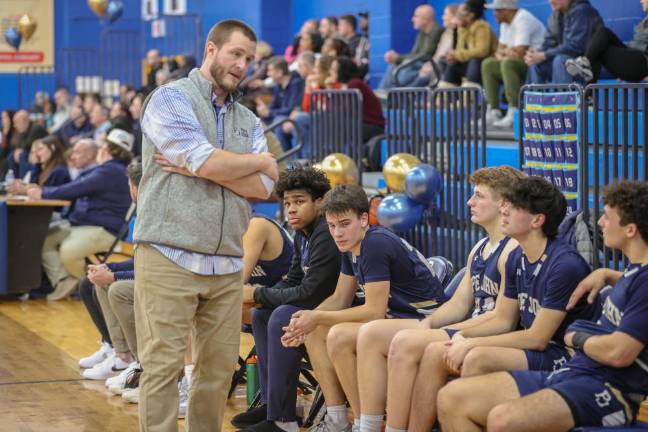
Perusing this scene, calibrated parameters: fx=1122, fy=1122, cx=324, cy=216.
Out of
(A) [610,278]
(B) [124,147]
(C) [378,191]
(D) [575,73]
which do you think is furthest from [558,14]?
(A) [610,278]

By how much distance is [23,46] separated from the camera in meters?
21.6

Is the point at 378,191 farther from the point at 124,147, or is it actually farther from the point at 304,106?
the point at 304,106

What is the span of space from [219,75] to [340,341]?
1.23 metres

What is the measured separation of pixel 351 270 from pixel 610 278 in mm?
1351

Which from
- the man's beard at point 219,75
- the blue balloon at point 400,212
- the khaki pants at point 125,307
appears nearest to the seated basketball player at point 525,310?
the man's beard at point 219,75

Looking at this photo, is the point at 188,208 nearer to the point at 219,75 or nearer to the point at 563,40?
the point at 219,75

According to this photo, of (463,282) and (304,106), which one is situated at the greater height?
(304,106)

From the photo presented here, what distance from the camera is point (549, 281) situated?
12.5ft

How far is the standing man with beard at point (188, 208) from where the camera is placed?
3820 millimetres

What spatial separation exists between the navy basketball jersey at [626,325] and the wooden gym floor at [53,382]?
209 centimetres

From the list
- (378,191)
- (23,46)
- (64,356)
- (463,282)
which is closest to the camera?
(463,282)

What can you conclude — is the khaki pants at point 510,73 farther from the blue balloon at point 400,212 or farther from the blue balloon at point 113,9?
the blue balloon at point 113,9

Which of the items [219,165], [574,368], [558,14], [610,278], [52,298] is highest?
[558,14]

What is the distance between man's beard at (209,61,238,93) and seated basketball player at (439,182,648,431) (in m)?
1.35
